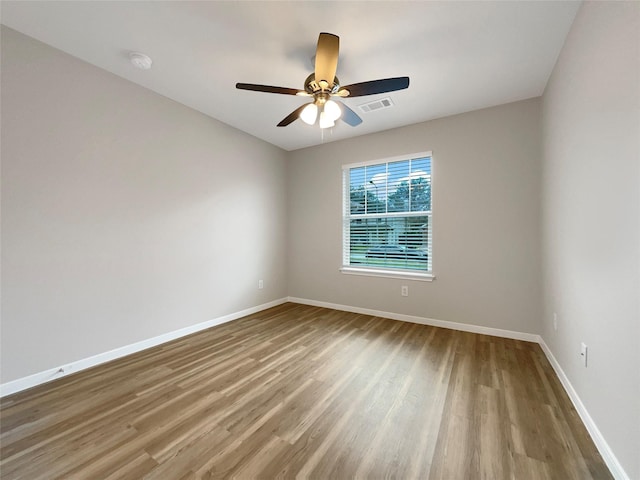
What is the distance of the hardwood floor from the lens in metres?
1.28

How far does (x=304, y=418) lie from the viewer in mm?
1623

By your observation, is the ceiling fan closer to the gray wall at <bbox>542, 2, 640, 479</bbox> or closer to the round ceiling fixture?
the round ceiling fixture

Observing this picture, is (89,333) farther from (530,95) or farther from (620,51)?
(530,95)

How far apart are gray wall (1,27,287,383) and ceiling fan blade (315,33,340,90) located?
1941mm

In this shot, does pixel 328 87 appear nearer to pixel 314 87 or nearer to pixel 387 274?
pixel 314 87

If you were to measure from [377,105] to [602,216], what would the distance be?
2240mm

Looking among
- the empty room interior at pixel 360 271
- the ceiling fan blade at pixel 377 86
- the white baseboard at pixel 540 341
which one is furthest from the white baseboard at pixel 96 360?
the ceiling fan blade at pixel 377 86

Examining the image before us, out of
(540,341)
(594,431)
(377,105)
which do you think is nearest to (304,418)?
(594,431)

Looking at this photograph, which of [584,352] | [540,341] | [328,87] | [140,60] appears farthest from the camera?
[540,341]

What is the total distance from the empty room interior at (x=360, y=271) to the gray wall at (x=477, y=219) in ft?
0.08

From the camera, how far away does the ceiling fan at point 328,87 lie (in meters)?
1.68

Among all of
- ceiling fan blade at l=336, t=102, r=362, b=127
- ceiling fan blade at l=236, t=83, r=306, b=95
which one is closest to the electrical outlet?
ceiling fan blade at l=336, t=102, r=362, b=127

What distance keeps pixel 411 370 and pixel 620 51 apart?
2.36 m

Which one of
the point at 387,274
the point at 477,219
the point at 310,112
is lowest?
the point at 387,274
